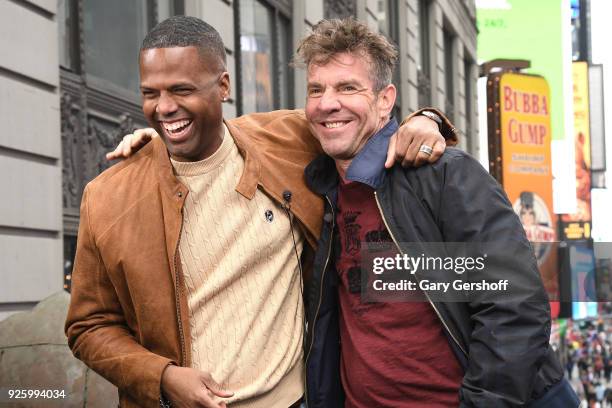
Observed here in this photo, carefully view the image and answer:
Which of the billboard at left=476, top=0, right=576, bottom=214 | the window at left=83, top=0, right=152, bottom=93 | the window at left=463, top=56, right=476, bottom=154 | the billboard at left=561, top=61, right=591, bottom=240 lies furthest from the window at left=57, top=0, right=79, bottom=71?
the window at left=463, top=56, right=476, bottom=154

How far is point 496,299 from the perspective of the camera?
2.99m

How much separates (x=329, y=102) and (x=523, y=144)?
68.4 ft

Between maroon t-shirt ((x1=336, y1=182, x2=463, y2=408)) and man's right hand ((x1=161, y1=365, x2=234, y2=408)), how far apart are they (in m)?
0.47

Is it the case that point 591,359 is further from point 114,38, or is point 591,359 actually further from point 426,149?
point 426,149

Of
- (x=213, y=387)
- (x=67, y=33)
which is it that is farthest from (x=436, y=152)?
(x=67, y=33)

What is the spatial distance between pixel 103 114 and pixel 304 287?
6073 millimetres

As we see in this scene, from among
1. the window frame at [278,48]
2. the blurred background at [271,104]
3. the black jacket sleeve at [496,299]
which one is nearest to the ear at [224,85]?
the black jacket sleeve at [496,299]

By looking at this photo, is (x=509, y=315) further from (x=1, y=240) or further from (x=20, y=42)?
(x=20, y=42)

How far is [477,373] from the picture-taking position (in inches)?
117

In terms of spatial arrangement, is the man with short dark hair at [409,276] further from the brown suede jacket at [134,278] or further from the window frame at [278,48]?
the window frame at [278,48]

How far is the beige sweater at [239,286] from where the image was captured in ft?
10.7

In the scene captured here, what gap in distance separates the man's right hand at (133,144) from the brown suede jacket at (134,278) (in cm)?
15

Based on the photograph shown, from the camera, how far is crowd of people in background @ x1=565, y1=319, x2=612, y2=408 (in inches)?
869

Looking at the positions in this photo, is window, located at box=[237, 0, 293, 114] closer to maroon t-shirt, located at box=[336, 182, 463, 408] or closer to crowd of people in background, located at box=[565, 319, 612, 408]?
maroon t-shirt, located at box=[336, 182, 463, 408]
